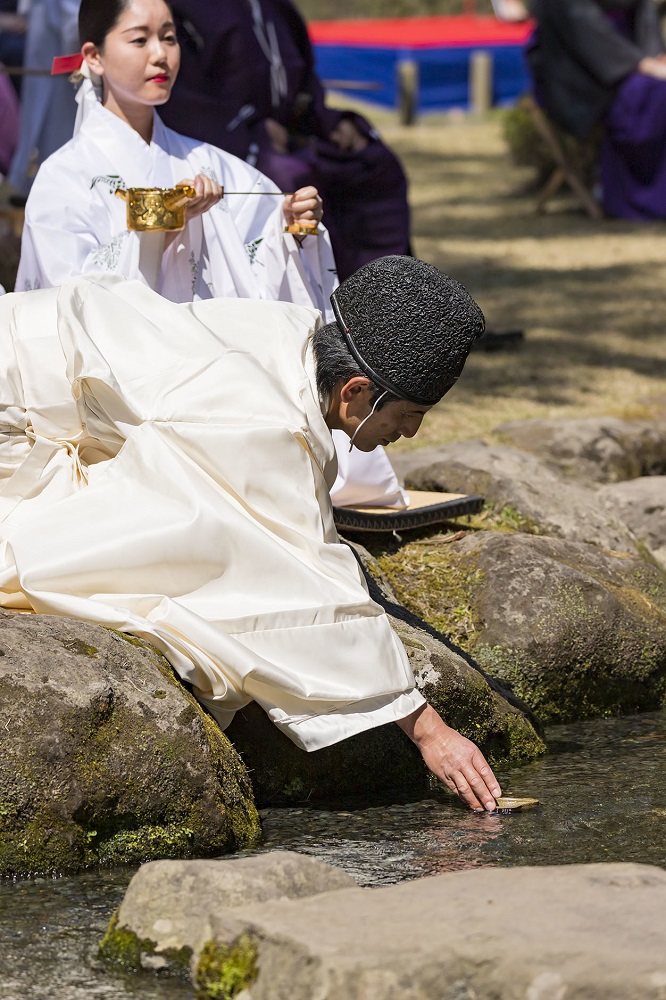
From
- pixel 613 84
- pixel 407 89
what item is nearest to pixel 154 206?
pixel 613 84

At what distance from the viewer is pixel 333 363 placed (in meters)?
3.35

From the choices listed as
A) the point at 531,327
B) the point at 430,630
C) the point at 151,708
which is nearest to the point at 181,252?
the point at 430,630

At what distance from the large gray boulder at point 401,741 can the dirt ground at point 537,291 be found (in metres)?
2.44

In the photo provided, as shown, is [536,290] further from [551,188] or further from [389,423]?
[389,423]

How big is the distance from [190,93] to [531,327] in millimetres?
2983

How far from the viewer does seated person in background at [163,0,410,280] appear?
6.80 m

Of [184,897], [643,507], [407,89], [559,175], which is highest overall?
[184,897]

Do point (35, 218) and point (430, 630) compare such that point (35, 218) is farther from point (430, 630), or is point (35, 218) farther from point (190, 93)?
point (190, 93)

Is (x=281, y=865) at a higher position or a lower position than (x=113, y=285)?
lower

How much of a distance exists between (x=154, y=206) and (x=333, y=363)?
1229 mm

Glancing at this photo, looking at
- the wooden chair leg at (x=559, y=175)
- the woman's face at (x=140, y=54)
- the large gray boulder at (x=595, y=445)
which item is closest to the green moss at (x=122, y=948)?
the woman's face at (x=140, y=54)

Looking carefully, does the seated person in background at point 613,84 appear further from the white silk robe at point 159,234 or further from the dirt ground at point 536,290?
the white silk robe at point 159,234

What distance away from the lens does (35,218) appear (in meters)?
4.39

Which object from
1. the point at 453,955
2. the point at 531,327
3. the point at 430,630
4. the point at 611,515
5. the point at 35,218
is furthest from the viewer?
the point at 531,327
